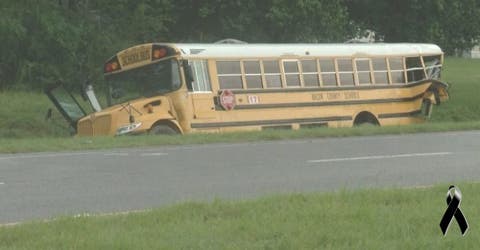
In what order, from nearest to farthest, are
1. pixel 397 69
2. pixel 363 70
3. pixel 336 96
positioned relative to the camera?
pixel 336 96, pixel 363 70, pixel 397 69

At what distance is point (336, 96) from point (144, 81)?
17.4ft

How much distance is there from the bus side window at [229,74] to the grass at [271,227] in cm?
1236

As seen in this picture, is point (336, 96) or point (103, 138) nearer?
point (103, 138)

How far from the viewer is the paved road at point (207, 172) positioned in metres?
9.64

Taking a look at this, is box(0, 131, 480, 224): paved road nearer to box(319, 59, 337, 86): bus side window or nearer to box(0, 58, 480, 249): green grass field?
box(0, 58, 480, 249): green grass field

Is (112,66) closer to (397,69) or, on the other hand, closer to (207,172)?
(397,69)

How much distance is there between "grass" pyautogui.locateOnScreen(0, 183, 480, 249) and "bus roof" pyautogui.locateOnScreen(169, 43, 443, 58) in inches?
481

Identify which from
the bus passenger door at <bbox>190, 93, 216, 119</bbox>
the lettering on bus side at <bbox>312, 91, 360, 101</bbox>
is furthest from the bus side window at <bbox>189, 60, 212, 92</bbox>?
the lettering on bus side at <bbox>312, 91, 360, 101</bbox>

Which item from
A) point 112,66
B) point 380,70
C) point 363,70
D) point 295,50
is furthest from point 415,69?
point 112,66

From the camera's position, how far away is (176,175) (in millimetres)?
11883

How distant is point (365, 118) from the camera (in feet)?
76.5

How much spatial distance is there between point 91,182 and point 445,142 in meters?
8.95

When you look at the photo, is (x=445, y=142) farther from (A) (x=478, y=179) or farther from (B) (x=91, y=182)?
(B) (x=91, y=182)

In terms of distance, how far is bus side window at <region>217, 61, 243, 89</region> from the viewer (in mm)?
20719
